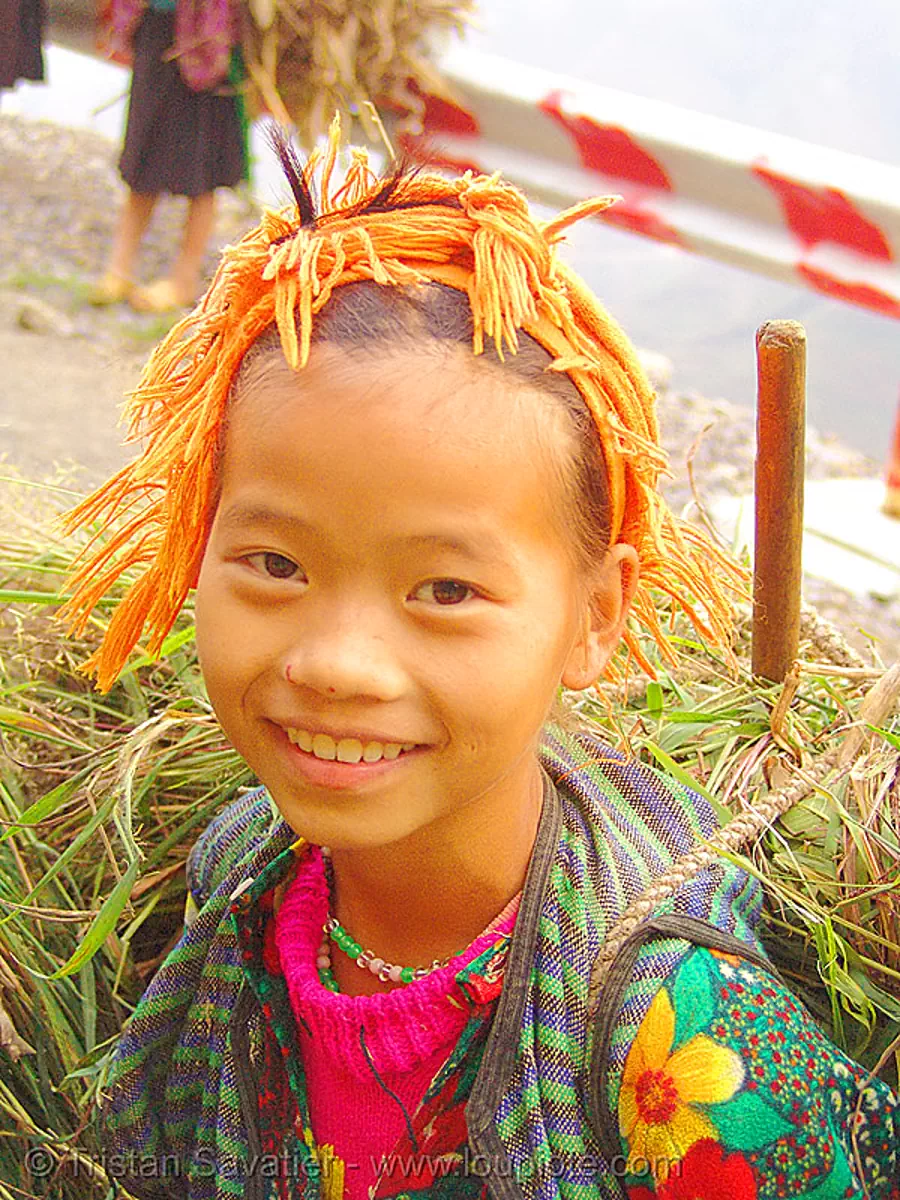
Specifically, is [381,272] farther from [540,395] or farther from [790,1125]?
[790,1125]

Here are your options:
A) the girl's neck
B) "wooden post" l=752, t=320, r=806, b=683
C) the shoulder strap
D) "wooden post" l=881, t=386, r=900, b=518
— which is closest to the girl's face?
the girl's neck

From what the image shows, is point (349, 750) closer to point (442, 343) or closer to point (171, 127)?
point (442, 343)

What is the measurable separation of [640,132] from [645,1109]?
3.57 meters

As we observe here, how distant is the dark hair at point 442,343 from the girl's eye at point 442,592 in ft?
0.44

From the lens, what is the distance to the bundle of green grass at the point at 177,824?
5.21 ft

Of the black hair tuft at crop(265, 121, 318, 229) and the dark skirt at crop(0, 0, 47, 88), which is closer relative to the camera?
the black hair tuft at crop(265, 121, 318, 229)

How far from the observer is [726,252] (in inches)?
170

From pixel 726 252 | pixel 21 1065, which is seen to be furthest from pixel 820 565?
pixel 21 1065

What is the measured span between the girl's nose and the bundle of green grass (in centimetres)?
39

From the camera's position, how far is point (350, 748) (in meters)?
1.25

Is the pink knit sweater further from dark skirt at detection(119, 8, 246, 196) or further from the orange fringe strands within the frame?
dark skirt at detection(119, 8, 246, 196)

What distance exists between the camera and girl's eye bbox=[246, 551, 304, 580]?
125 centimetres

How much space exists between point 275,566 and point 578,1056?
54 centimetres

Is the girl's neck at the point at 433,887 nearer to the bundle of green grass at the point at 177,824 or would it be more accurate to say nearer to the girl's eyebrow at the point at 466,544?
the bundle of green grass at the point at 177,824
